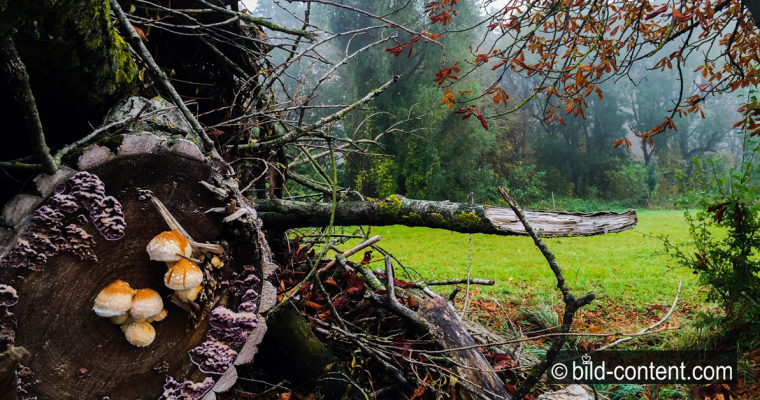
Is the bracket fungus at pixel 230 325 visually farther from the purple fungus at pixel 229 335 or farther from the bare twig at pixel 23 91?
the bare twig at pixel 23 91

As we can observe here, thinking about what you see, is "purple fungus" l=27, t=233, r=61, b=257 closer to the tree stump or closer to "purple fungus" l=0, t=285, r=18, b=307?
→ the tree stump

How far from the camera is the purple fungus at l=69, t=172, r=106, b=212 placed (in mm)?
1165

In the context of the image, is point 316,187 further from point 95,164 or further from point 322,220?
point 95,164

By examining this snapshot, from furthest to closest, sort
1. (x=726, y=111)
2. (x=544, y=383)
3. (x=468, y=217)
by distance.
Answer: (x=726, y=111) → (x=544, y=383) → (x=468, y=217)

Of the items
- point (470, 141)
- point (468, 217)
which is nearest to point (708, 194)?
point (468, 217)

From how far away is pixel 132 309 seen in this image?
1.24 meters

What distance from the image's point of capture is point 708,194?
3.53 m

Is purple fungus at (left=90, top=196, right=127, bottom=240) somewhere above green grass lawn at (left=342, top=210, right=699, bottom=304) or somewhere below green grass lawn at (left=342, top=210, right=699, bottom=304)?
above

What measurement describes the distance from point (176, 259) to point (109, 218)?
26 centimetres

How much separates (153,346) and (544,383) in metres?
2.25

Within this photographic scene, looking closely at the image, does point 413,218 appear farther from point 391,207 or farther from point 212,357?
point 212,357

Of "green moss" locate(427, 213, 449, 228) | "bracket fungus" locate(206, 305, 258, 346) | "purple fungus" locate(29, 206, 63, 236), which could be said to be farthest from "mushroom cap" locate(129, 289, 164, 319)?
"green moss" locate(427, 213, 449, 228)

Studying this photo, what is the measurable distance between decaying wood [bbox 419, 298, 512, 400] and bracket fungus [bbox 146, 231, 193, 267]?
1.33m

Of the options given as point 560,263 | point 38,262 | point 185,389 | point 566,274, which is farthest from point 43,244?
point 560,263
